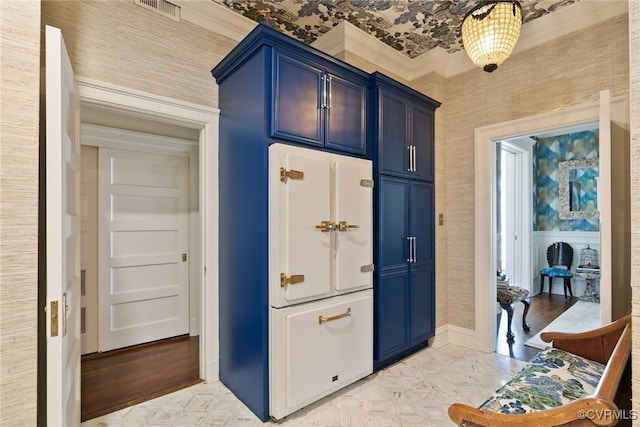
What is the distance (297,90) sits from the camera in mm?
2100

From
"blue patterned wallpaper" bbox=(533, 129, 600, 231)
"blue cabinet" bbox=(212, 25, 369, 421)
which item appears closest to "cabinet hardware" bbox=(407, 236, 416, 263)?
"blue cabinet" bbox=(212, 25, 369, 421)

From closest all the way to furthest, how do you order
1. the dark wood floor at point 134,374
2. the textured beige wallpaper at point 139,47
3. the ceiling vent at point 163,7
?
the textured beige wallpaper at point 139,47 → the ceiling vent at point 163,7 → the dark wood floor at point 134,374

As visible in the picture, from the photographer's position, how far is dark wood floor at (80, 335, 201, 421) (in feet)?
7.45

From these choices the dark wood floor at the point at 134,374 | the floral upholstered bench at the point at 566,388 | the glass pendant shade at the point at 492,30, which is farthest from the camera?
the dark wood floor at the point at 134,374

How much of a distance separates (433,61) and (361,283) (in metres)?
2.38

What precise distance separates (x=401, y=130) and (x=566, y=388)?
6.79 ft

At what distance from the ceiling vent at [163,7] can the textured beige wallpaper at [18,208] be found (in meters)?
0.86

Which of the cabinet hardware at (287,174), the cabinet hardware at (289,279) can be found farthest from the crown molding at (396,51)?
the cabinet hardware at (289,279)

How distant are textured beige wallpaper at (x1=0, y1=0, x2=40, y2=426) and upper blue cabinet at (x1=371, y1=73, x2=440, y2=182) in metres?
2.09

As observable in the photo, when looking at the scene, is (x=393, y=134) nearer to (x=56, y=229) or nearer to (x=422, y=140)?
(x=422, y=140)

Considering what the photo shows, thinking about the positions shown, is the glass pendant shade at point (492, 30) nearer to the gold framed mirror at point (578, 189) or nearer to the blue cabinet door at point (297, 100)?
the blue cabinet door at point (297, 100)

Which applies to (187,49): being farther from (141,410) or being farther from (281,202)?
(141,410)

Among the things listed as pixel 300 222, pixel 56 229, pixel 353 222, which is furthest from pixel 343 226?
pixel 56 229

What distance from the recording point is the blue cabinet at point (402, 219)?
2.59 metres
